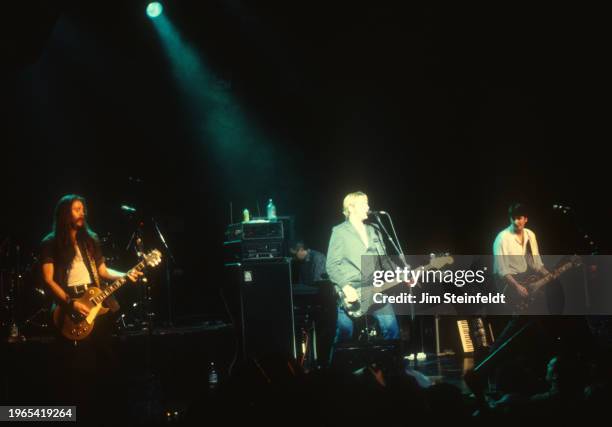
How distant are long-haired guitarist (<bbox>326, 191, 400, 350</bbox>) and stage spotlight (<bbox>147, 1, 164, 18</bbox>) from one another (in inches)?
199

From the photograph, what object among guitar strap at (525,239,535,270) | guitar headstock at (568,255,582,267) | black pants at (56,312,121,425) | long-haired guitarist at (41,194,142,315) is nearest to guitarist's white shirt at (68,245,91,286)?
long-haired guitarist at (41,194,142,315)

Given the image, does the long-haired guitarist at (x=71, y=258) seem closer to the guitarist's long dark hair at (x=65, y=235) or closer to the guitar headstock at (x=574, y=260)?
the guitarist's long dark hair at (x=65, y=235)

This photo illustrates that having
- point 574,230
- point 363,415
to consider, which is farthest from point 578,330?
point 363,415

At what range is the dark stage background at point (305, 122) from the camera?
887 cm

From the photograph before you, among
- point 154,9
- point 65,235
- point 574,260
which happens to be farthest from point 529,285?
point 154,9

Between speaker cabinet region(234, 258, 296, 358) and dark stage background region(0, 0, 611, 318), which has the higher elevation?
dark stage background region(0, 0, 611, 318)

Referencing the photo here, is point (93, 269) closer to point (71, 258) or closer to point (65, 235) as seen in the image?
point (71, 258)

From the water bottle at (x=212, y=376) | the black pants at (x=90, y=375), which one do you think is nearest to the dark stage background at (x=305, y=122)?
the water bottle at (x=212, y=376)

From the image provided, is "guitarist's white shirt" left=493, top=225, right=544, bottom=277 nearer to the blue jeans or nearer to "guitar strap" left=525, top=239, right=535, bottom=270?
"guitar strap" left=525, top=239, right=535, bottom=270

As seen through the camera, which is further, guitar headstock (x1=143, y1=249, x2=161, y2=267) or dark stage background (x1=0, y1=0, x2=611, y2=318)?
dark stage background (x1=0, y1=0, x2=611, y2=318)

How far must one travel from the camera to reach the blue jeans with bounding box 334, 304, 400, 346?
19.6 feet

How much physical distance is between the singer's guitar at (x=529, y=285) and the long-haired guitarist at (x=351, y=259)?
1336 mm

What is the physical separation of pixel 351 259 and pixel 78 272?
2.80m

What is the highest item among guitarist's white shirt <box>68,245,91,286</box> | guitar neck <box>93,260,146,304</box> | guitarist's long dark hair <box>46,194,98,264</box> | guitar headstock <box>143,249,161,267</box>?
guitarist's long dark hair <box>46,194,98,264</box>
